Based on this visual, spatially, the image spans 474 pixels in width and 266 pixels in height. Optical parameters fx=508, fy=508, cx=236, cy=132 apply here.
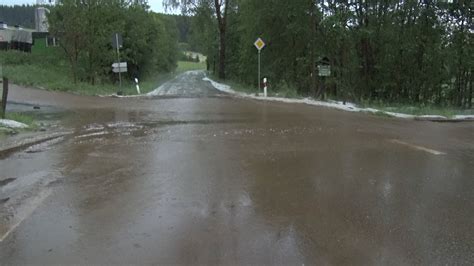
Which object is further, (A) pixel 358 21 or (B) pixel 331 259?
(A) pixel 358 21

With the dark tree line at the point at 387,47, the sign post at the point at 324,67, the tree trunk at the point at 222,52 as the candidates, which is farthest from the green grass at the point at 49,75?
the sign post at the point at 324,67

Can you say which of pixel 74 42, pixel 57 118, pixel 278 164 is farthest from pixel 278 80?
pixel 278 164

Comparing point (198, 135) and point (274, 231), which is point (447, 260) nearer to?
point (274, 231)

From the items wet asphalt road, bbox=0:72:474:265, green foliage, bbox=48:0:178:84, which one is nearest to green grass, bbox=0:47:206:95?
green foliage, bbox=48:0:178:84

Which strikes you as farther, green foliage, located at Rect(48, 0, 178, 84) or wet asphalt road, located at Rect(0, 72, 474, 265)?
green foliage, located at Rect(48, 0, 178, 84)

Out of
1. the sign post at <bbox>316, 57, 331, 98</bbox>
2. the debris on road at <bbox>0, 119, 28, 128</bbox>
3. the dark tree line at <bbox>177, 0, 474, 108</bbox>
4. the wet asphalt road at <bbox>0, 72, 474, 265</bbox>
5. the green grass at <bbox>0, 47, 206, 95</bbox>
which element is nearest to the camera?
the wet asphalt road at <bbox>0, 72, 474, 265</bbox>

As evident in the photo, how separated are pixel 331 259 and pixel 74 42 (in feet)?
82.9

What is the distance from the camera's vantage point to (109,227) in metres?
5.28

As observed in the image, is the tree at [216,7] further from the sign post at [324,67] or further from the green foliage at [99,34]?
the sign post at [324,67]

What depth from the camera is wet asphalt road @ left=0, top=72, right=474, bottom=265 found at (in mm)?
4695

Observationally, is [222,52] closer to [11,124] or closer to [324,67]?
[324,67]

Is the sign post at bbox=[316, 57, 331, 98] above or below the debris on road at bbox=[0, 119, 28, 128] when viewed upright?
above

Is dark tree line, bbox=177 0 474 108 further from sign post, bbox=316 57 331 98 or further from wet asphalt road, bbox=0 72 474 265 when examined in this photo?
wet asphalt road, bbox=0 72 474 265

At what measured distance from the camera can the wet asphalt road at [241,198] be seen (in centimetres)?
470
